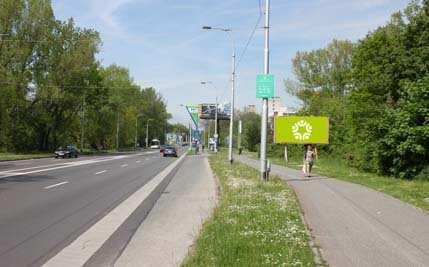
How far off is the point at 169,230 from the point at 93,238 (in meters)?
1.73

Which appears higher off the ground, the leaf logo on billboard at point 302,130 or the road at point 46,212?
the leaf logo on billboard at point 302,130

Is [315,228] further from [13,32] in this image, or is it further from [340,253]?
[13,32]

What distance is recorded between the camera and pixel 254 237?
9.34 m

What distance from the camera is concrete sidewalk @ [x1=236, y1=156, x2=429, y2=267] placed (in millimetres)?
8453

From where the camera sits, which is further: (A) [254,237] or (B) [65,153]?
(B) [65,153]

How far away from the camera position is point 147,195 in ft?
63.0

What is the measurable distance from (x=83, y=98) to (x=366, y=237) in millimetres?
71509

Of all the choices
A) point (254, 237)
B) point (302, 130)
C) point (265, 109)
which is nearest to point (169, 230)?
point (254, 237)

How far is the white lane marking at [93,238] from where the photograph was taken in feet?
27.8

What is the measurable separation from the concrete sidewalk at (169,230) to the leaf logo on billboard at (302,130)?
79.3 ft

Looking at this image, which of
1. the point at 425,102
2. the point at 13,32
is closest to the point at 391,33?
the point at 425,102

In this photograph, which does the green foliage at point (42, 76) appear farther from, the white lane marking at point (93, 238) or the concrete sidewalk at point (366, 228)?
the concrete sidewalk at point (366, 228)

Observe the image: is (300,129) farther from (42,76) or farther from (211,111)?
(211,111)

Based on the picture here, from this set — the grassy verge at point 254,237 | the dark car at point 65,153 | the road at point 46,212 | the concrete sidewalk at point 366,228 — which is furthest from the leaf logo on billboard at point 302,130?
the grassy verge at point 254,237
